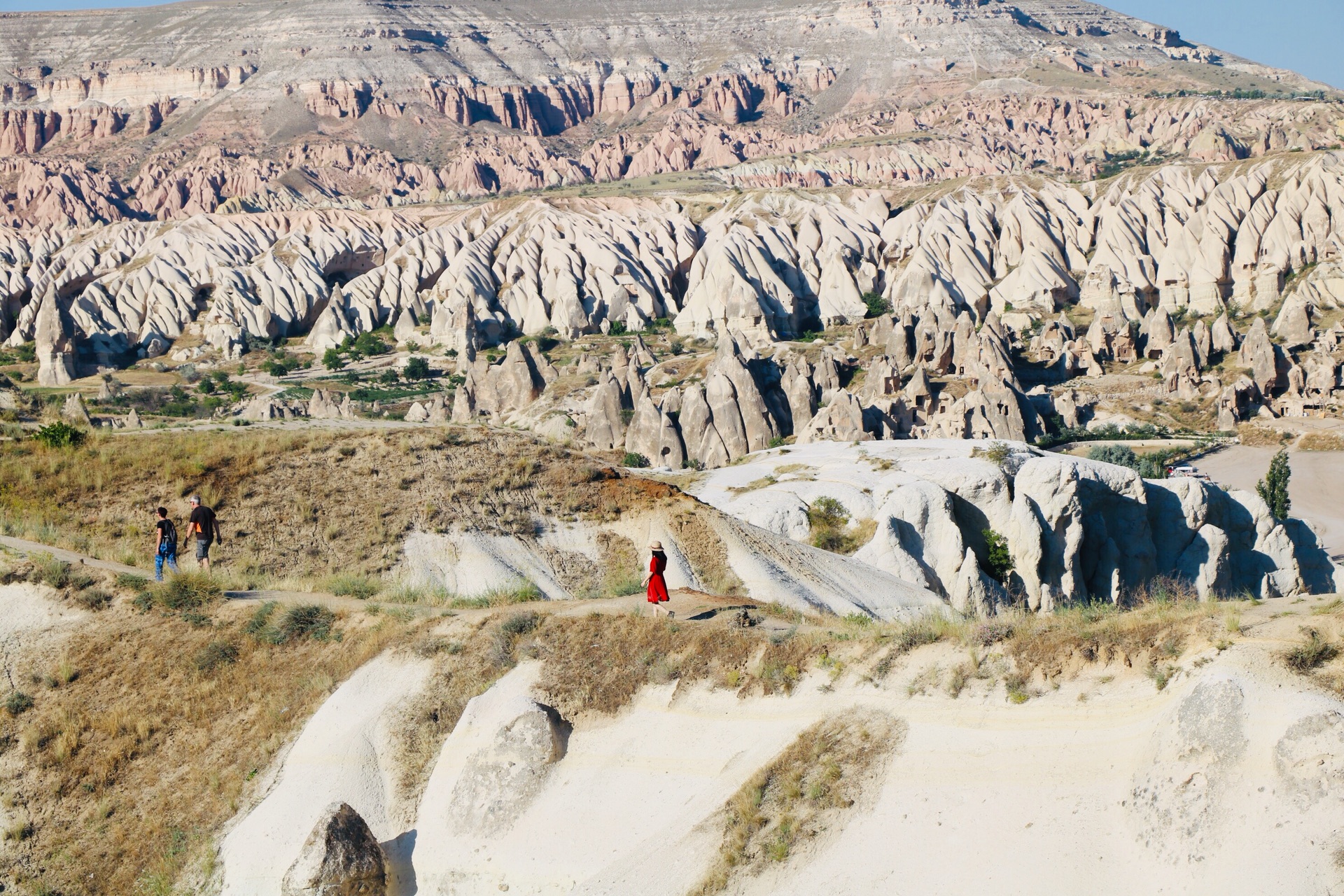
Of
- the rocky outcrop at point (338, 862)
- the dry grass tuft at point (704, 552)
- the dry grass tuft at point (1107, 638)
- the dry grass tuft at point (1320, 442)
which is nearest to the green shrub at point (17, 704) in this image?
the rocky outcrop at point (338, 862)

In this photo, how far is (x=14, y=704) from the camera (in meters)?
12.2

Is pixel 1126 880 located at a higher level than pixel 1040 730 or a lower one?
lower

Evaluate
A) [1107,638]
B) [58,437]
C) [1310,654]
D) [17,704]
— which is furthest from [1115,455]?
[17,704]

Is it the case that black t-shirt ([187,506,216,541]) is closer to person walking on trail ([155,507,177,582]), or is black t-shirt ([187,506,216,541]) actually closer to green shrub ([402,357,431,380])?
person walking on trail ([155,507,177,582])

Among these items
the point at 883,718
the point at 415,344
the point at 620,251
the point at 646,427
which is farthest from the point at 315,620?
the point at 620,251

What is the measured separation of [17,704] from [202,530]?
3.81 m

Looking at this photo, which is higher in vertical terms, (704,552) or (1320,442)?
(704,552)

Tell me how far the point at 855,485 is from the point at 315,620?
53.3ft

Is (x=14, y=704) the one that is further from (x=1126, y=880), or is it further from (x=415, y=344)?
(x=415, y=344)

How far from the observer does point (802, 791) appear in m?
9.97

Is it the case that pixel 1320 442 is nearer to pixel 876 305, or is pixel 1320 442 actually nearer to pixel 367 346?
pixel 876 305

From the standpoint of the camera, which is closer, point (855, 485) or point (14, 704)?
point (14, 704)

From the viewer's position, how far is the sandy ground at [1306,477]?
139 feet

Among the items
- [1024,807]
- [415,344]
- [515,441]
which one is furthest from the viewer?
[415,344]
